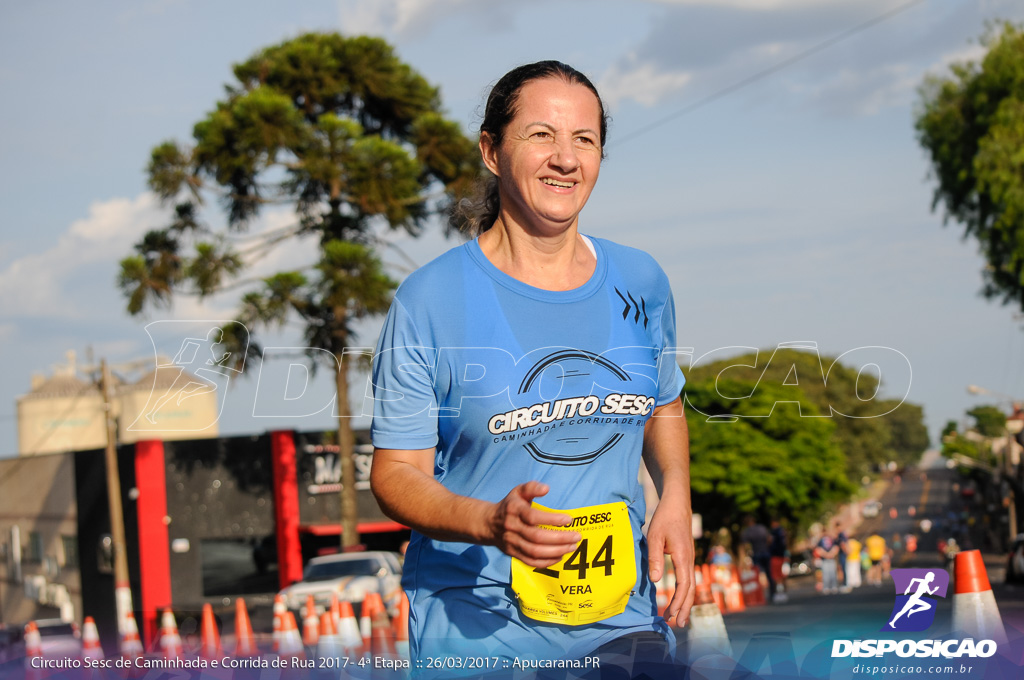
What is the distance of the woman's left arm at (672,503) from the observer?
2377 mm

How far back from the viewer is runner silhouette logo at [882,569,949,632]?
9.76 ft

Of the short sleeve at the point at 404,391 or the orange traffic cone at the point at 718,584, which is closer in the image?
the short sleeve at the point at 404,391

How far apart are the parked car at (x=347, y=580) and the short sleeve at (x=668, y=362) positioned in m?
15.0

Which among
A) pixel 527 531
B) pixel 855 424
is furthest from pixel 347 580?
pixel 855 424

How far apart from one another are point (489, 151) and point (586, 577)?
101 cm

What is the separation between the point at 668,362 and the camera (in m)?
2.67

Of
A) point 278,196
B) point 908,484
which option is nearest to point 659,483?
point 278,196

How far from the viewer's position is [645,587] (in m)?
2.43

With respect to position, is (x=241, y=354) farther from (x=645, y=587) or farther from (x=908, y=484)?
(x=908, y=484)

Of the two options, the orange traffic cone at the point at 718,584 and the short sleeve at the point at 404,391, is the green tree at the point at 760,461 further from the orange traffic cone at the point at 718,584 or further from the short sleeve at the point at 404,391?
the short sleeve at the point at 404,391

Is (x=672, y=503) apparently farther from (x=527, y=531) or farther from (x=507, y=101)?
(x=507, y=101)

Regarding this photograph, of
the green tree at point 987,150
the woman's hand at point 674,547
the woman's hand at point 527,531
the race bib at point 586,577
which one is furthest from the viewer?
the green tree at point 987,150

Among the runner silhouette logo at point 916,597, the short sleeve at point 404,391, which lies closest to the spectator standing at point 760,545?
the runner silhouette logo at point 916,597

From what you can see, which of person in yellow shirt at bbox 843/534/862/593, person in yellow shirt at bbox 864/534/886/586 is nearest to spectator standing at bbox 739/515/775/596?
person in yellow shirt at bbox 843/534/862/593
